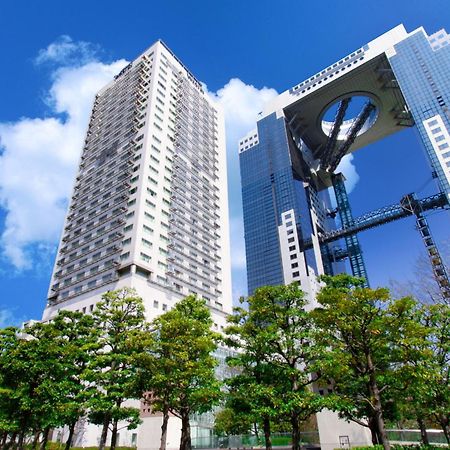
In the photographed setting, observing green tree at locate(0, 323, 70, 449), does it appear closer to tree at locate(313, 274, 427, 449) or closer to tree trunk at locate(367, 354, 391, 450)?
tree at locate(313, 274, 427, 449)

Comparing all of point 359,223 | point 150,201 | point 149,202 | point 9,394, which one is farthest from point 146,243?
point 359,223

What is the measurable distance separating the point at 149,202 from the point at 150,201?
1.16 ft

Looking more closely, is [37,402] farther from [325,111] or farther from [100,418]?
[325,111]

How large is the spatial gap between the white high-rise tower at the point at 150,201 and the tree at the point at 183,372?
110 feet

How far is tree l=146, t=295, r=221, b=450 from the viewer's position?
20922 mm

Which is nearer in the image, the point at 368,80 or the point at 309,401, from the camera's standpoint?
the point at 309,401

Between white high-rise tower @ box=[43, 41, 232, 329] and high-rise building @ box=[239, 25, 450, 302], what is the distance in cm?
2871

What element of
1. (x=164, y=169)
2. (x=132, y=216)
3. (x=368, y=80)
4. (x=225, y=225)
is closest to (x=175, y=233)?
(x=132, y=216)

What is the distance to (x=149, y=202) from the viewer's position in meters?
65.4

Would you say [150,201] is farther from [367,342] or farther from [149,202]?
[367,342]

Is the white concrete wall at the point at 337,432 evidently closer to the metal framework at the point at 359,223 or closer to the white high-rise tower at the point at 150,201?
the white high-rise tower at the point at 150,201

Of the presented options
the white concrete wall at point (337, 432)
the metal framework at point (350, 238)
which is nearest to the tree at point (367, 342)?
the white concrete wall at point (337, 432)

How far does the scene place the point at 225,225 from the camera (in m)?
85.1

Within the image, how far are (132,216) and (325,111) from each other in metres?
86.2
